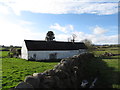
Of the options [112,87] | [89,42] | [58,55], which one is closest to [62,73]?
[112,87]

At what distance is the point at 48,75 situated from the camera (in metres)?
5.32

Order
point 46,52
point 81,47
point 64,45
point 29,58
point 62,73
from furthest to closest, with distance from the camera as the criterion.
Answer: point 81,47 → point 64,45 → point 46,52 → point 29,58 → point 62,73

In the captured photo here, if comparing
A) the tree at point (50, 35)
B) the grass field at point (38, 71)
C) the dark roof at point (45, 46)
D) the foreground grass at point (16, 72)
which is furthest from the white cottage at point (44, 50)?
the tree at point (50, 35)

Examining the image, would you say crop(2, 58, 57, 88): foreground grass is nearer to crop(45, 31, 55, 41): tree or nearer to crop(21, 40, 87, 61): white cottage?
crop(21, 40, 87, 61): white cottage

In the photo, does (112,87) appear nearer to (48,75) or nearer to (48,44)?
(48,75)

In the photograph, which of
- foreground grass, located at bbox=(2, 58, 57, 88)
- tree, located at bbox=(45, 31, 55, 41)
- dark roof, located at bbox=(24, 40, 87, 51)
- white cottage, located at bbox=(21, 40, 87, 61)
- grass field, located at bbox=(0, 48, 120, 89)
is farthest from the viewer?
tree, located at bbox=(45, 31, 55, 41)

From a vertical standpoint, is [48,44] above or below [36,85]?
above

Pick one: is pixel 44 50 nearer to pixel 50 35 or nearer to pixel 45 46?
pixel 45 46

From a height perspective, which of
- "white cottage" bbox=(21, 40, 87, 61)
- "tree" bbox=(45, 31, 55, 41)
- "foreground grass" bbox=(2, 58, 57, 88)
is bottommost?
"foreground grass" bbox=(2, 58, 57, 88)

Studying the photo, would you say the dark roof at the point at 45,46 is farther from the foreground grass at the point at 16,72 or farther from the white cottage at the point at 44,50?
the foreground grass at the point at 16,72

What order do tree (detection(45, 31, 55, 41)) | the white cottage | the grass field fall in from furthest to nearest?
tree (detection(45, 31, 55, 41))
the white cottage
the grass field

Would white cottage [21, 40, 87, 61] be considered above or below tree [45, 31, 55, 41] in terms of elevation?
below

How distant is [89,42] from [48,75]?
31822mm

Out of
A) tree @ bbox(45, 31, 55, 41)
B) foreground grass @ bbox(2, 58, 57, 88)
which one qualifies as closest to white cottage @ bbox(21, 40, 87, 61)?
foreground grass @ bbox(2, 58, 57, 88)
